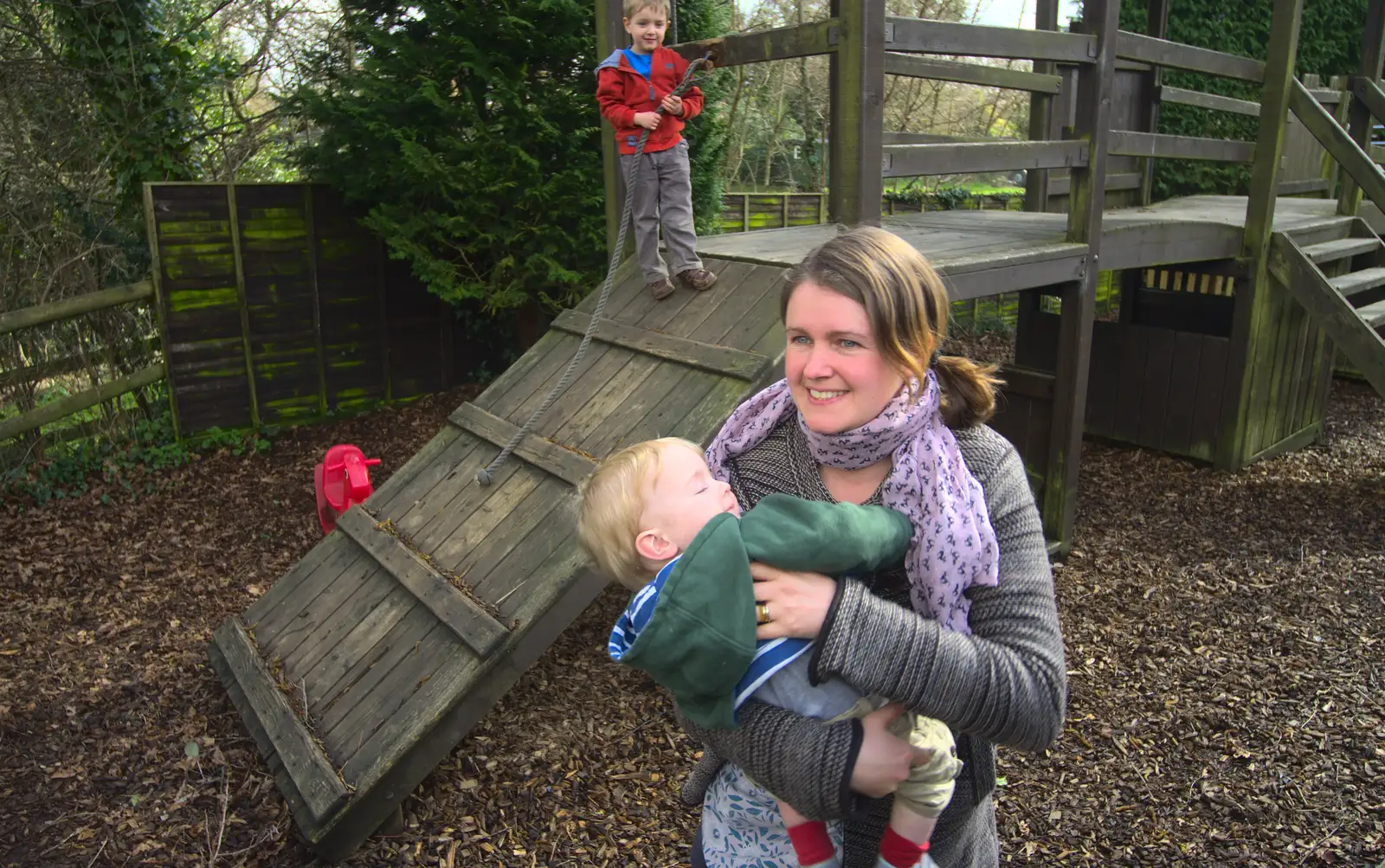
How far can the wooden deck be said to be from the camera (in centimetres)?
405

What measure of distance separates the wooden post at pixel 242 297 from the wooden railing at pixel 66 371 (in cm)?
54

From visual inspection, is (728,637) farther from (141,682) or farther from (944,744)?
(141,682)

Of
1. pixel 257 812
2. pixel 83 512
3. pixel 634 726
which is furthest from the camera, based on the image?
pixel 83 512

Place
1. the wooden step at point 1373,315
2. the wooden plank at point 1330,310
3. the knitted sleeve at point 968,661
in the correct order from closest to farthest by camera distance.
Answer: the knitted sleeve at point 968,661 < the wooden plank at point 1330,310 < the wooden step at point 1373,315

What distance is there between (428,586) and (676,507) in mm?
2088

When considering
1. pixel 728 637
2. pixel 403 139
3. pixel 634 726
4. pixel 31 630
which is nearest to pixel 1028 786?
pixel 634 726

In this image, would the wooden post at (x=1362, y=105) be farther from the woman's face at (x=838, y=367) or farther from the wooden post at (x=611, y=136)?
the woman's face at (x=838, y=367)

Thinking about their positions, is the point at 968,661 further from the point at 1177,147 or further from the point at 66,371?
the point at 66,371

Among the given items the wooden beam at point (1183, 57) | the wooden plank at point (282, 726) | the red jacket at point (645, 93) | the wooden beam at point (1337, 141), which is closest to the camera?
the wooden plank at point (282, 726)

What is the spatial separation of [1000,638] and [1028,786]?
2.29 meters

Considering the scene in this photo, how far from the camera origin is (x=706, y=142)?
21.6ft

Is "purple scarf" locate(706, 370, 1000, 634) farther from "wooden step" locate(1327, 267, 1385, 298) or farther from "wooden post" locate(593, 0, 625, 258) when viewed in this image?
"wooden step" locate(1327, 267, 1385, 298)

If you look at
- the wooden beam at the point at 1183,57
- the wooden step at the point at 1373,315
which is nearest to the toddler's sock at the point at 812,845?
the wooden beam at the point at 1183,57

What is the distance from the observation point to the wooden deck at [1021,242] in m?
4.05
